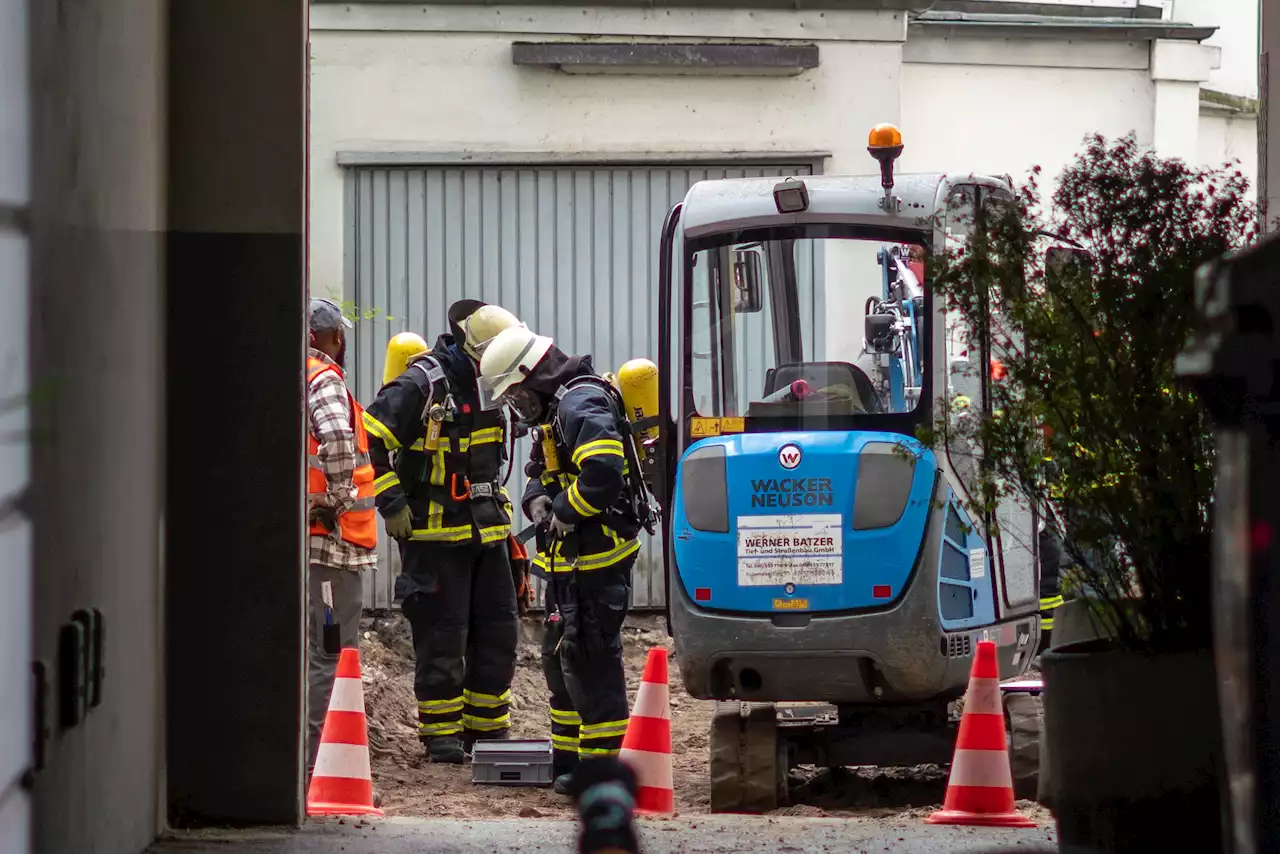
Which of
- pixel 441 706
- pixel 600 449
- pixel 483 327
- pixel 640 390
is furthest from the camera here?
pixel 640 390

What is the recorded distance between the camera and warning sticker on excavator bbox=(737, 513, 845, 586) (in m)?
6.76

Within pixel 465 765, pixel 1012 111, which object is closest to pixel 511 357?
pixel 465 765

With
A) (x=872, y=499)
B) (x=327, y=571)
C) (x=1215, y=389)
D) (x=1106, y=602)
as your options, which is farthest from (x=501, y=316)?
(x=1215, y=389)

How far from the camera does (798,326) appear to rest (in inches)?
300

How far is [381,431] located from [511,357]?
0.77 m

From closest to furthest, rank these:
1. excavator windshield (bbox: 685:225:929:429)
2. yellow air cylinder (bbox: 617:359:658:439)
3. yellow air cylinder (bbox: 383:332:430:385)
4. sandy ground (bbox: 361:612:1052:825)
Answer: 1. sandy ground (bbox: 361:612:1052:825)
2. excavator windshield (bbox: 685:225:929:429)
3. yellow air cylinder (bbox: 617:359:658:439)
4. yellow air cylinder (bbox: 383:332:430:385)

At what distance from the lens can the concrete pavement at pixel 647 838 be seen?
4.94m

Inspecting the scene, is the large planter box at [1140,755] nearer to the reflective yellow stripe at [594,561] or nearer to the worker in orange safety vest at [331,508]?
the reflective yellow stripe at [594,561]

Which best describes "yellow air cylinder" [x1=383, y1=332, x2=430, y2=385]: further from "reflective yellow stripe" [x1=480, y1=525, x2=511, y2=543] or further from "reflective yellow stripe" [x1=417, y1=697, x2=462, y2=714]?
"reflective yellow stripe" [x1=417, y1=697, x2=462, y2=714]

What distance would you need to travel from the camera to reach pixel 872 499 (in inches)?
265

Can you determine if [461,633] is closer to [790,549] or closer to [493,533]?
[493,533]

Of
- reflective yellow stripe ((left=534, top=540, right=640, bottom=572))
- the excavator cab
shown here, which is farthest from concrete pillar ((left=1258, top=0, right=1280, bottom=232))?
reflective yellow stripe ((left=534, top=540, right=640, bottom=572))

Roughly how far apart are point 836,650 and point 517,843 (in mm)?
1940

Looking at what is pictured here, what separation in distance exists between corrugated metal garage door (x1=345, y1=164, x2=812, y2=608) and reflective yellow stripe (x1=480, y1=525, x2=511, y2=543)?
3.75m
